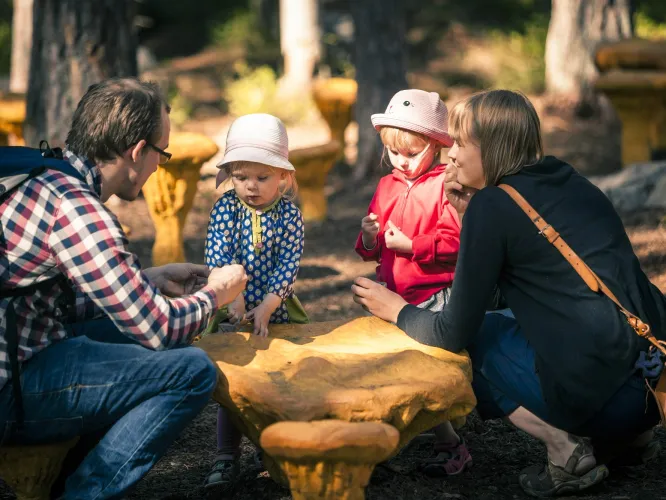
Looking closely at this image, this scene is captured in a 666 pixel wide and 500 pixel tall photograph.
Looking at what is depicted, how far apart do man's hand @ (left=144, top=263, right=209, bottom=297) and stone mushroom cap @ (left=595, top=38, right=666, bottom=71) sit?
23.8 ft

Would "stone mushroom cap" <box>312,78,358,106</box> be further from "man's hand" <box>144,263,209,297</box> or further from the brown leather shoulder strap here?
the brown leather shoulder strap

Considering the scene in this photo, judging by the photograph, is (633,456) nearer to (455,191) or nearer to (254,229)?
(455,191)

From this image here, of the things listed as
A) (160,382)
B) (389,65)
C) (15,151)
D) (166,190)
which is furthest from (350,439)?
(389,65)

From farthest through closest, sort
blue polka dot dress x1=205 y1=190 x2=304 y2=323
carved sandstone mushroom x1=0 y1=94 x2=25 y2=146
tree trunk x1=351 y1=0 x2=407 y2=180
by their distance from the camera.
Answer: tree trunk x1=351 y1=0 x2=407 y2=180
carved sandstone mushroom x1=0 y1=94 x2=25 y2=146
blue polka dot dress x1=205 y1=190 x2=304 y2=323

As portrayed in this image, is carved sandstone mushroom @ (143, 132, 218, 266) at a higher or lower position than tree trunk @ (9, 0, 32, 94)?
lower

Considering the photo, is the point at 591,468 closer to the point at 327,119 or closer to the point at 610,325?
the point at 610,325

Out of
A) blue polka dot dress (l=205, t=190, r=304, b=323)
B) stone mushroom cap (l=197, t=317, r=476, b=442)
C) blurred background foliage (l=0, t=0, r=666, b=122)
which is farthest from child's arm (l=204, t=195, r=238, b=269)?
blurred background foliage (l=0, t=0, r=666, b=122)

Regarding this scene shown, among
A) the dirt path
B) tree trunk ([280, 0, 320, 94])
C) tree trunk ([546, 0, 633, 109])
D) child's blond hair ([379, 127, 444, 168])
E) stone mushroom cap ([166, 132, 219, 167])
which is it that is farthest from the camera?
tree trunk ([280, 0, 320, 94])

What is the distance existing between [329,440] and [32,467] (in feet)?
3.48

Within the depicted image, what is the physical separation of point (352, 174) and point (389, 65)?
131 cm

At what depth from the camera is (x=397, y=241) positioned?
12.4 feet

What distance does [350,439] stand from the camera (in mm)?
2562

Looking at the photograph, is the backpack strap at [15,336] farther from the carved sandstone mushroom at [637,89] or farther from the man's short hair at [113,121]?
the carved sandstone mushroom at [637,89]

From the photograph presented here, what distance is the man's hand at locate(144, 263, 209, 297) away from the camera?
3.49 meters
